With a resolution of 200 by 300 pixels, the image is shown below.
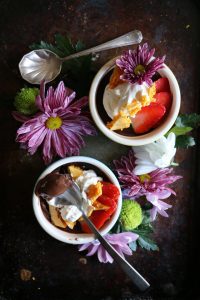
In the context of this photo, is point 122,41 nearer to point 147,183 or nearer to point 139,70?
point 139,70

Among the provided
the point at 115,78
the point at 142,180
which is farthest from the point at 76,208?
the point at 115,78

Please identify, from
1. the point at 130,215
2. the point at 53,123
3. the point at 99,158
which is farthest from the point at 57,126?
the point at 130,215

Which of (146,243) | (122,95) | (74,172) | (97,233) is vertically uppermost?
(122,95)

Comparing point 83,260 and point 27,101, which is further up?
point 27,101

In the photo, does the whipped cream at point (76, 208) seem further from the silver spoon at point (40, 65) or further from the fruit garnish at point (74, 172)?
the silver spoon at point (40, 65)

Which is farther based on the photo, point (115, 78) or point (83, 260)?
point (83, 260)

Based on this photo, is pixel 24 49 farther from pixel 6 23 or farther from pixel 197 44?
pixel 197 44

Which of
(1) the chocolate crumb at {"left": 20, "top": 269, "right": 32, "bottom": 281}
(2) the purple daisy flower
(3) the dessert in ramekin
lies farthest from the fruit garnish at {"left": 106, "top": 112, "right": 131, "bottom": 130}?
(1) the chocolate crumb at {"left": 20, "top": 269, "right": 32, "bottom": 281}
